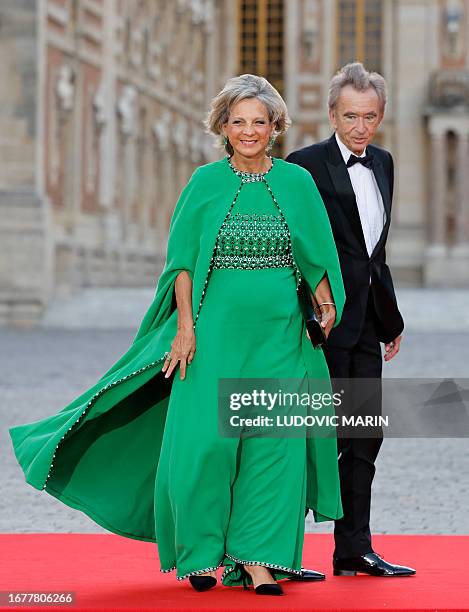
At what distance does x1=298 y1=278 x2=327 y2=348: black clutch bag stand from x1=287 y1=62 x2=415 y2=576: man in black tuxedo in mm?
288

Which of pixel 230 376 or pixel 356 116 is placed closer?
pixel 230 376

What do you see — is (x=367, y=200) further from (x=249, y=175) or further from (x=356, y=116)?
(x=249, y=175)

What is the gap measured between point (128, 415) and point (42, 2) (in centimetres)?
2140

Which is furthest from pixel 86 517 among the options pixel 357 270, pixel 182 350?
pixel 182 350

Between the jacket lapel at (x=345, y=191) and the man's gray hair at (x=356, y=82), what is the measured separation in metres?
0.19

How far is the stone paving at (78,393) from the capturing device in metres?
7.52

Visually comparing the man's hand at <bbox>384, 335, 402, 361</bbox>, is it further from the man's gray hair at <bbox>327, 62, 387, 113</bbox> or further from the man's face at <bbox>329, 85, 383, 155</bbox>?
the man's gray hair at <bbox>327, 62, 387, 113</bbox>

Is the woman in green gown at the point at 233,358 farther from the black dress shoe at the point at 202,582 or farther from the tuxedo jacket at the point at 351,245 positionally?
the tuxedo jacket at the point at 351,245

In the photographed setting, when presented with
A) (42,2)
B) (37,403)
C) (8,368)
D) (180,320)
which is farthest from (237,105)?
(42,2)

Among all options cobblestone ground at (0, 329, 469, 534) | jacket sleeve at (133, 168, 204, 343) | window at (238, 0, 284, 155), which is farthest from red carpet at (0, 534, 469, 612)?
window at (238, 0, 284, 155)

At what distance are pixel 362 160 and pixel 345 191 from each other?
135 millimetres

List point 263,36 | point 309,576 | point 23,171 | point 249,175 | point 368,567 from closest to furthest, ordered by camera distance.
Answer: point 249,175 → point 309,576 → point 368,567 → point 23,171 → point 263,36

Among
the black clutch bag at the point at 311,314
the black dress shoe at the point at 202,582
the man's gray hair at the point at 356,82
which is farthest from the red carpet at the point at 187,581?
the man's gray hair at the point at 356,82

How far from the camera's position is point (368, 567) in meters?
5.60
